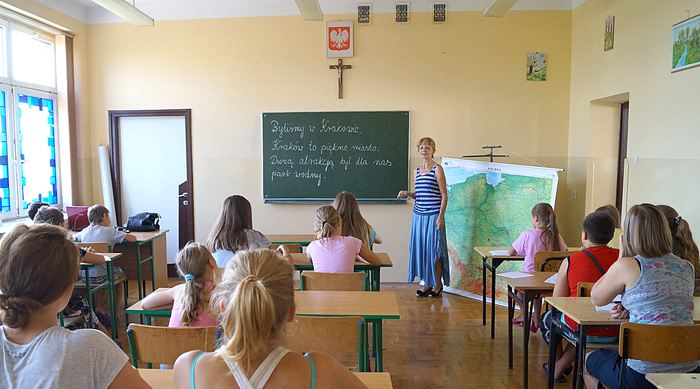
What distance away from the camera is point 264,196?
5465mm

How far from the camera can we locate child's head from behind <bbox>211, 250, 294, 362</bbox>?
1057 millimetres

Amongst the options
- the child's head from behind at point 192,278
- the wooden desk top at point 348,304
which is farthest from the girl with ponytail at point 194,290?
the wooden desk top at point 348,304

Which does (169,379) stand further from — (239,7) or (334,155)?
A: (239,7)

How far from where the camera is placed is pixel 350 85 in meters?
5.26

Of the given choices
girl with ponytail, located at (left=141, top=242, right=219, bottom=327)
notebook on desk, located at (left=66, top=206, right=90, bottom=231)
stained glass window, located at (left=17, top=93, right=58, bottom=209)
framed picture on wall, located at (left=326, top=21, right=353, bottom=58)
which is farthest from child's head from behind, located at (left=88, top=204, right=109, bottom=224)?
framed picture on wall, located at (left=326, top=21, right=353, bottom=58)

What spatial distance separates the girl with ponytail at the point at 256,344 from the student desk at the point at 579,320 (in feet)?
4.26

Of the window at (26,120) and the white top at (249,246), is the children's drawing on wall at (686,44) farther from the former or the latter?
the window at (26,120)

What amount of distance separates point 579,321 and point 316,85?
393 cm

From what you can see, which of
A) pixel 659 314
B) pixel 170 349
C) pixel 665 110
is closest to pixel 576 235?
pixel 665 110

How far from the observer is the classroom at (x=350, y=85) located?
5.01 m

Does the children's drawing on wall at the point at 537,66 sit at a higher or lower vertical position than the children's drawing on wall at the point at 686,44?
higher

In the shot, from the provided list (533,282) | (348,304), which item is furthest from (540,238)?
(348,304)

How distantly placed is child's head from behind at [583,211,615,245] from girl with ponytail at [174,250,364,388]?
1840 mm

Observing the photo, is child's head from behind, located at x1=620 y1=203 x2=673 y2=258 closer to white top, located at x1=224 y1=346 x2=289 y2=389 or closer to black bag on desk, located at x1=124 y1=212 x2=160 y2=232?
white top, located at x1=224 y1=346 x2=289 y2=389
